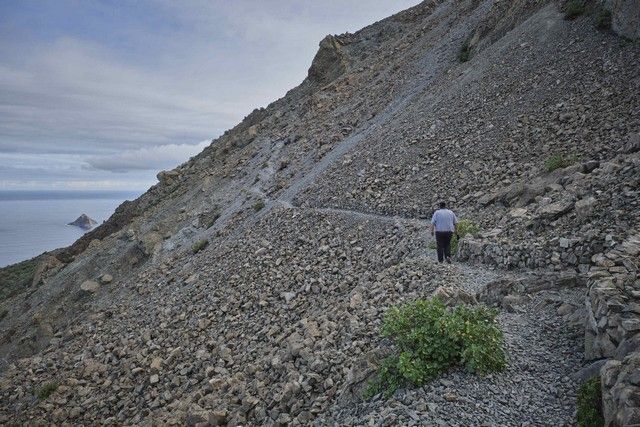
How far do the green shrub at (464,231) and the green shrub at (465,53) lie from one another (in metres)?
21.7

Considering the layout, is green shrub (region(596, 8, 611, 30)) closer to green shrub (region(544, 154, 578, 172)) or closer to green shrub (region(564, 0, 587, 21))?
green shrub (region(564, 0, 587, 21))

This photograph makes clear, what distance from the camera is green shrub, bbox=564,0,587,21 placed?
25328mm

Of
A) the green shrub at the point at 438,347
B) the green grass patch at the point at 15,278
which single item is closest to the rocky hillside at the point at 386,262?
the green shrub at the point at 438,347

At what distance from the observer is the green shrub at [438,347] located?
763 cm

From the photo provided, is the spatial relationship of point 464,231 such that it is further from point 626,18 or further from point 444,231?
point 626,18

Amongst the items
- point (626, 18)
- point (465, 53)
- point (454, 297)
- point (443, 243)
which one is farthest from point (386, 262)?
point (465, 53)

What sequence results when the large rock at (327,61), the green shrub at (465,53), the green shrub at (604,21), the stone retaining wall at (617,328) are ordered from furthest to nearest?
1. the large rock at (327,61)
2. the green shrub at (465,53)
3. the green shrub at (604,21)
4. the stone retaining wall at (617,328)

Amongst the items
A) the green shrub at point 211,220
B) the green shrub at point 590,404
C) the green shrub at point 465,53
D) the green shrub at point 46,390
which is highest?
the green shrub at point 465,53

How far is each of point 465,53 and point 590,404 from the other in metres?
31.9

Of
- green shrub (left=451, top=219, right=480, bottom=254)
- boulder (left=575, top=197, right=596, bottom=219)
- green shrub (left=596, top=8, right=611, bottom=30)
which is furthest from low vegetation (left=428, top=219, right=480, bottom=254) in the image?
green shrub (left=596, top=8, right=611, bottom=30)

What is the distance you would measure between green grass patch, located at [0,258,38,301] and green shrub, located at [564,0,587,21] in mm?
56394

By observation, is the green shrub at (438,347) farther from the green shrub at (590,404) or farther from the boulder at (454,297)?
the green shrub at (590,404)

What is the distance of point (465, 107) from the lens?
24953 millimetres

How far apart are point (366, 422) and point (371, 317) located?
3.68m
